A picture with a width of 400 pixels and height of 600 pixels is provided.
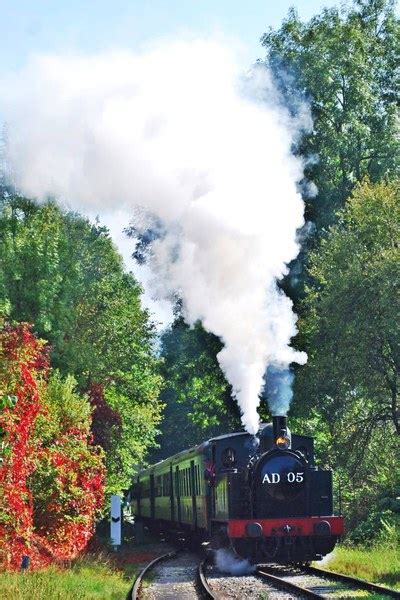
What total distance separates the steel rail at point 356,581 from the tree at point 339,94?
1981cm

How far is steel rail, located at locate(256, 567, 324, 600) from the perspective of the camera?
Answer: 1586 cm

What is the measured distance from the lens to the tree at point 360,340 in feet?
95.9

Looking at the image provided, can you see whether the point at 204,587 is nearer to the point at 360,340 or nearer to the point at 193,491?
the point at 193,491

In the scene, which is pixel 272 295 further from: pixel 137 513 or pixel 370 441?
pixel 137 513

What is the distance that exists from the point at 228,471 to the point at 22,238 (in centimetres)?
1851

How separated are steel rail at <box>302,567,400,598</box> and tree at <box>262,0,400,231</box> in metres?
19.8

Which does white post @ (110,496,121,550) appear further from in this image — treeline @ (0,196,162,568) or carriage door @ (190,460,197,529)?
carriage door @ (190,460,197,529)

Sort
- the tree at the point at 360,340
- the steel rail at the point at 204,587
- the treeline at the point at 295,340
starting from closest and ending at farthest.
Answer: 1. the steel rail at the point at 204,587
2. the treeline at the point at 295,340
3. the tree at the point at 360,340

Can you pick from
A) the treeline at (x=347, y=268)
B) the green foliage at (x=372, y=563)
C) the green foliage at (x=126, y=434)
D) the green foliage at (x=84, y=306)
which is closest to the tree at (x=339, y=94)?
the treeline at (x=347, y=268)

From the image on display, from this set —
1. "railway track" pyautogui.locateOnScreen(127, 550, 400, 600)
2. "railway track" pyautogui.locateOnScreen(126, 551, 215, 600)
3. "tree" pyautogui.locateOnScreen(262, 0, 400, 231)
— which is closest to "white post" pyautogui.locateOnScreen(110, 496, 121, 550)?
"railway track" pyautogui.locateOnScreen(126, 551, 215, 600)

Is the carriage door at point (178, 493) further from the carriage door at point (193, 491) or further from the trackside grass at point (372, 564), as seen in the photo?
the trackside grass at point (372, 564)

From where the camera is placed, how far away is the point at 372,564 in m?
19.8

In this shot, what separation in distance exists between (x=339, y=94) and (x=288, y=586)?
26.4 m

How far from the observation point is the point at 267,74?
119 ft
